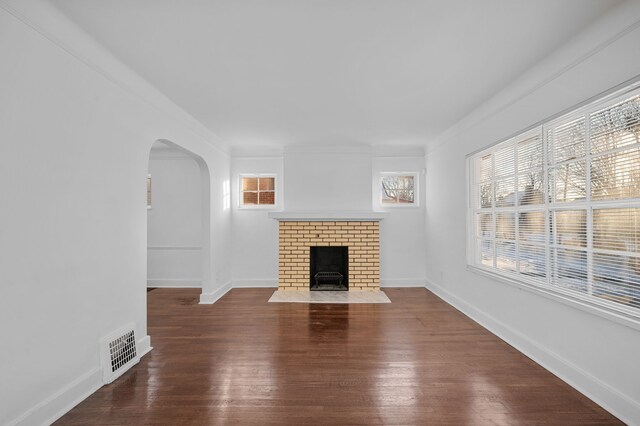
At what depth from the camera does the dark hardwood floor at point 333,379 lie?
193 centimetres

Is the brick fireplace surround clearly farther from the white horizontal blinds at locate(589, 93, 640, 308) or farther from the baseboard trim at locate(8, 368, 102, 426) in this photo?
the white horizontal blinds at locate(589, 93, 640, 308)

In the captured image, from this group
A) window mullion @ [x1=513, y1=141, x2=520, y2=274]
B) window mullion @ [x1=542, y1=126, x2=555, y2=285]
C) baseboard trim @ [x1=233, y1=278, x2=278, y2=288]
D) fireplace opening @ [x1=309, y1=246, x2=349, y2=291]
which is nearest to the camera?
window mullion @ [x1=542, y1=126, x2=555, y2=285]

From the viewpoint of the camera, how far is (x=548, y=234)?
261 centimetres

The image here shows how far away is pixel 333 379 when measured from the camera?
2355 mm

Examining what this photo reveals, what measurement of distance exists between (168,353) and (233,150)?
3.81 metres

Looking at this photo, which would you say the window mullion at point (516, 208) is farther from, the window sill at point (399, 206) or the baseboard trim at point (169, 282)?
the baseboard trim at point (169, 282)

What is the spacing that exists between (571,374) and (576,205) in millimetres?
1339

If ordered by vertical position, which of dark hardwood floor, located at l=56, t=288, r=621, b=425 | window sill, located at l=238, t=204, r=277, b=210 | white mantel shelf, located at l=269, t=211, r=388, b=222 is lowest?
dark hardwood floor, located at l=56, t=288, r=621, b=425

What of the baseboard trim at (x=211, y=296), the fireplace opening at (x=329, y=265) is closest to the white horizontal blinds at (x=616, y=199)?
the fireplace opening at (x=329, y=265)

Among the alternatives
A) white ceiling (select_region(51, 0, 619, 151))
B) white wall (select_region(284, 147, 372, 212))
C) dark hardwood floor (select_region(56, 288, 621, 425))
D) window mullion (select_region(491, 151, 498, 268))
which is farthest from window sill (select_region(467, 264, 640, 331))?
white wall (select_region(284, 147, 372, 212))

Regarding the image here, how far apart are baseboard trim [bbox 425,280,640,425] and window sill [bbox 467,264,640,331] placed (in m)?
0.47

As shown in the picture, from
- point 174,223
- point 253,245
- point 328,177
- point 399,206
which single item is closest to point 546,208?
point 399,206

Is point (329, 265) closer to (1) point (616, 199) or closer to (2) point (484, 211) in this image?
(2) point (484, 211)

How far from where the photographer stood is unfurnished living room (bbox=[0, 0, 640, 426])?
6.01 ft
